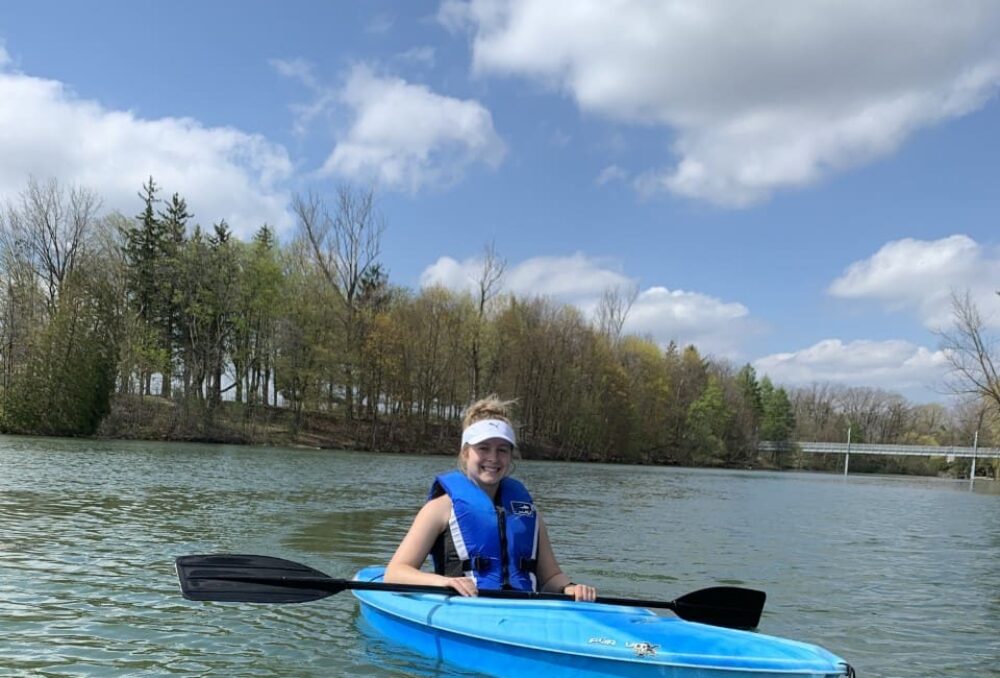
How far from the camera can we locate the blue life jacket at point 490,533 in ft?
16.2

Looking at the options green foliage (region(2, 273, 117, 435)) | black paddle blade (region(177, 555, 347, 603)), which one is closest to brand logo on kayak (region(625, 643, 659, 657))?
black paddle blade (region(177, 555, 347, 603))

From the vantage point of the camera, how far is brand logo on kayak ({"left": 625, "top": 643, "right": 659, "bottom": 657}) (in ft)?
12.8

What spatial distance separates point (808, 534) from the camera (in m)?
15.1

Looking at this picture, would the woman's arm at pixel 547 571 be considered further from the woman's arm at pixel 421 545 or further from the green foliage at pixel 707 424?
the green foliage at pixel 707 424

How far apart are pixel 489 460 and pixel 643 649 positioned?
5.31 feet

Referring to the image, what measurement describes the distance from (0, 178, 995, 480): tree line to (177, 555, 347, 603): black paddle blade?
33922 mm

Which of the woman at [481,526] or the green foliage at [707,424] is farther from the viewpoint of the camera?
the green foliage at [707,424]

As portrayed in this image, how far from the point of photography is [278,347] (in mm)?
42906

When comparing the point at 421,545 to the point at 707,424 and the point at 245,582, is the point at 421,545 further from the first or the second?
the point at 707,424

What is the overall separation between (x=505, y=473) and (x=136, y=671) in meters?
2.65

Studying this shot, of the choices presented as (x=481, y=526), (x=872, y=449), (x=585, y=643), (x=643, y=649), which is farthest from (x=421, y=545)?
(x=872, y=449)

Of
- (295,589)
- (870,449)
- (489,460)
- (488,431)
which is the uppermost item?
(488,431)

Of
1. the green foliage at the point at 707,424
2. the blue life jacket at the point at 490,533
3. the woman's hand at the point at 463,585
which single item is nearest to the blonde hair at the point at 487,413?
the blue life jacket at the point at 490,533

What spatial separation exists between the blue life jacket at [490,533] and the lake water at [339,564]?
2.27 ft
